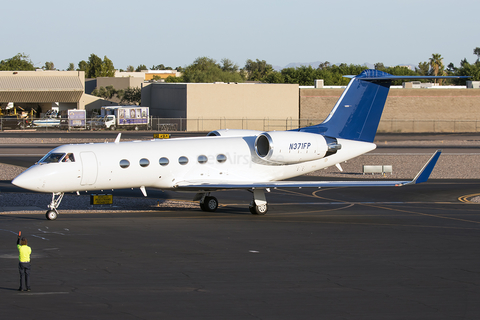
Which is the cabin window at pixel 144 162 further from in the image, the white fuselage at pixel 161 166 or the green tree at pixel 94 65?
the green tree at pixel 94 65

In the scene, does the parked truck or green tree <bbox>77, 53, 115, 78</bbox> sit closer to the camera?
the parked truck

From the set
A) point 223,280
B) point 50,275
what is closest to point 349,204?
point 223,280

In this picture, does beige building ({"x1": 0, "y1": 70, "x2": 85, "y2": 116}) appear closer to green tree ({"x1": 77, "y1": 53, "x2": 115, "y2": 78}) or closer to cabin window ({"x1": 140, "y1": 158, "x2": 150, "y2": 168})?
green tree ({"x1": 77, "y1": 53, "x2": 115, "y2": 78})

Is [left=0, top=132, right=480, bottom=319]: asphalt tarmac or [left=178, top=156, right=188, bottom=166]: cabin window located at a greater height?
[left=178, top=156, right=188, bottom=166]: cabin window

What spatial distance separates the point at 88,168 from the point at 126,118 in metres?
60.7

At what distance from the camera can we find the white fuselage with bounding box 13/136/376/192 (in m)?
23.5

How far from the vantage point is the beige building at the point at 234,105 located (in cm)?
8519

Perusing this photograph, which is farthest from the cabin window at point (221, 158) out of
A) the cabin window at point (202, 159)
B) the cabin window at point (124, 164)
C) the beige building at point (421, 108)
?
the beige building at point (421, 108)

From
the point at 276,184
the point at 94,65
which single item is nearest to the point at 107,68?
the point at 94,65

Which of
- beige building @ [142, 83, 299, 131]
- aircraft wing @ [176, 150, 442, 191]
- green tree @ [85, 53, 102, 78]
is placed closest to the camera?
aircraft wing @ [176, 150, 442, 191]

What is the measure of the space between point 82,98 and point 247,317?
95.4 meters

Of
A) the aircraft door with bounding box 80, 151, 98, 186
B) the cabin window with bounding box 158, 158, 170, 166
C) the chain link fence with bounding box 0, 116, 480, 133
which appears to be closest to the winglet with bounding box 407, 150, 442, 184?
the cabin window with bounding box 158, 158, 170, 166

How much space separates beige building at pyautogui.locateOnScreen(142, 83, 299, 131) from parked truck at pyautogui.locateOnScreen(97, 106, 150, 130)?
587 cm

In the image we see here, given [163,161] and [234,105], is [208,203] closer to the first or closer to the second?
[163,161]
